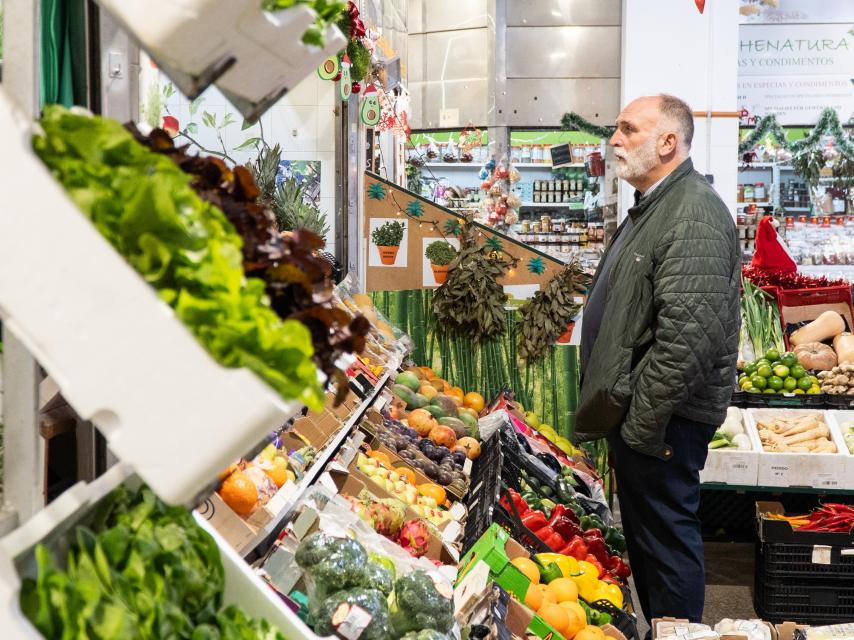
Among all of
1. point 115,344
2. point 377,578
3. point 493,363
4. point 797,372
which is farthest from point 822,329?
point 115,344

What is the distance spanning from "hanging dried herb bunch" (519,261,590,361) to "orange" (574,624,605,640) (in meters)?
3.02

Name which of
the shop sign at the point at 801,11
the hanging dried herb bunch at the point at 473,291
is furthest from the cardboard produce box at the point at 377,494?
the shop sign at the point at 801,11

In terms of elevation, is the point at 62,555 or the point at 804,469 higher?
the point at 62,555

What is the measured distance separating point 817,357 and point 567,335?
1563mm

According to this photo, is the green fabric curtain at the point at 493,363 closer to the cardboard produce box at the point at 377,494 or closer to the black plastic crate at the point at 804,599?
the black plastic crate at the point at 804,599

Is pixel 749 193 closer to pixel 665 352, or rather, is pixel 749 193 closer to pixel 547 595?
pixel 665 352

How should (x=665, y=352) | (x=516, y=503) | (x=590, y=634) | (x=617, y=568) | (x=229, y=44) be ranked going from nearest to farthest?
(x=229, y=44) → (x=590, y=634) → (x=665, y=352) → (x=617, y=568) → (x=516, y=503)

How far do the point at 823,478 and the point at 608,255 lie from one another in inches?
72.0

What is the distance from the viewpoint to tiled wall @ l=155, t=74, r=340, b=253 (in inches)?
205

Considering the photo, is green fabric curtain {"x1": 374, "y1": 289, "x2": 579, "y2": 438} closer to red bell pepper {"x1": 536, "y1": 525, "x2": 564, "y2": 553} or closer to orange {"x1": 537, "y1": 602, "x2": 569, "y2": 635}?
red bell pepper {"x1": 536, "y1": 525, "x2": 564, "y2": 553}

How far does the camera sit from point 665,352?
371cm

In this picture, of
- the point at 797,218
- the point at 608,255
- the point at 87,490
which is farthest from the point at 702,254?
the point at 797,218

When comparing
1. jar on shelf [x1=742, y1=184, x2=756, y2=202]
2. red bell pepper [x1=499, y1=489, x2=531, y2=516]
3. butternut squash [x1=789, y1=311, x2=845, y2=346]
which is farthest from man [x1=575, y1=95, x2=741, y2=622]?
jar on shelf [x1=742, y1=184, x2=756, y2=202]

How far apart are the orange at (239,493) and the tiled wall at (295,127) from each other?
307cm
